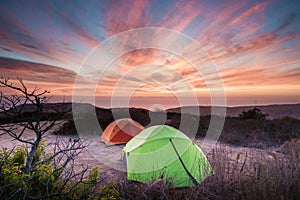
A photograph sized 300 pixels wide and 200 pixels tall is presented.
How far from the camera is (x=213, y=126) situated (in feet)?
36.8

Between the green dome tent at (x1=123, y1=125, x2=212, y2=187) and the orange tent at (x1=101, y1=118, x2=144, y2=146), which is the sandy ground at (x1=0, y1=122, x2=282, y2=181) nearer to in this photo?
the orange tent at (x1=101, y1=118, x2=144, y2=146)

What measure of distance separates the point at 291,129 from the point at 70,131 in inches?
425

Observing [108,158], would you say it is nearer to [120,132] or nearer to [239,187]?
[120,132]

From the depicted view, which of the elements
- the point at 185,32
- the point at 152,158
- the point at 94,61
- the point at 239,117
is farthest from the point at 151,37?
the point at 239,117

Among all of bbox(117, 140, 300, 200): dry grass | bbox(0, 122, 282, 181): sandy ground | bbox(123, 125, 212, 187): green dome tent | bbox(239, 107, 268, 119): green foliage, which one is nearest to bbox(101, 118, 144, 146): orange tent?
bbox(0, 122, 282, 181): sandy ground

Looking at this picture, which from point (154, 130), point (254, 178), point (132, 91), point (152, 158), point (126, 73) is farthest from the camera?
point (132, 91)

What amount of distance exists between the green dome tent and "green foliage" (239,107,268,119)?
1063 cm

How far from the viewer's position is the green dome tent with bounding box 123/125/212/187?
3.48 meters

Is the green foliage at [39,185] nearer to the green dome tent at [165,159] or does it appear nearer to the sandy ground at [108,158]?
the green dome tent at [165,159]

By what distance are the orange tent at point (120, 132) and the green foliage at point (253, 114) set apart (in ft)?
27.4

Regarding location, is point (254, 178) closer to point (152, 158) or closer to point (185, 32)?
point (152, 158)

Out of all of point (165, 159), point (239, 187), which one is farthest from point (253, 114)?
point (239, 187)

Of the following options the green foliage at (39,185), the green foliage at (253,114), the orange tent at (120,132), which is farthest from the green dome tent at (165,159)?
the green foliage at (253,114)

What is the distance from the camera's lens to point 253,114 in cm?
1295
